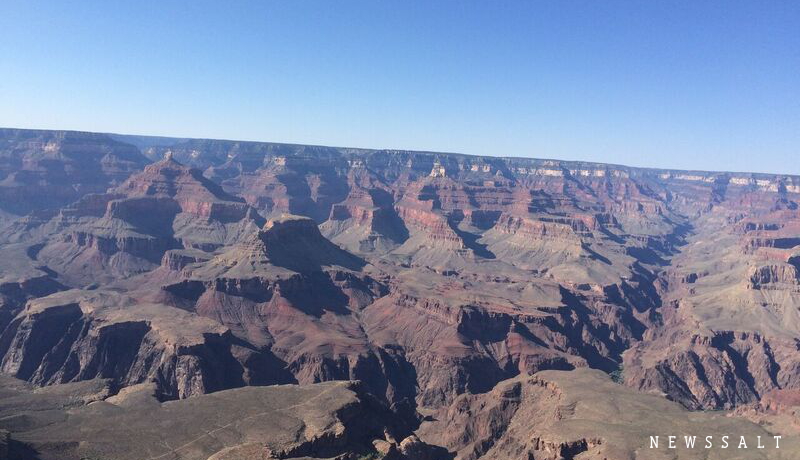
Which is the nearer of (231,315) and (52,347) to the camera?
(52,347)

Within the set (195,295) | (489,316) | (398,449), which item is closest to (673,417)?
(398,449)

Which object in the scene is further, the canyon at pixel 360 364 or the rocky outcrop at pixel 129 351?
the rocky outcrop at pixel 129 351

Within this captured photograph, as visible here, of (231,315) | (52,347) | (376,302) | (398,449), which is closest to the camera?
(398,449)

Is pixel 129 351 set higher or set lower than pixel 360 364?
higher

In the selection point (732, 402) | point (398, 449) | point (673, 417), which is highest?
point (673, 417)

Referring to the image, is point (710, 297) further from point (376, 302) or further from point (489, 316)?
point (376, 302)

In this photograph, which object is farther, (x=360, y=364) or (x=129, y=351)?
(x=360, y=364)

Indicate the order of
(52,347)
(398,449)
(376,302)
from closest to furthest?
(398,449) → (52,347) → (376,302)

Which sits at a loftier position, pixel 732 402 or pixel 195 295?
pixel 195 295

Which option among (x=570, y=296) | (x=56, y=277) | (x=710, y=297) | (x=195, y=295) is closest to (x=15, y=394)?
(x=195, y=295)

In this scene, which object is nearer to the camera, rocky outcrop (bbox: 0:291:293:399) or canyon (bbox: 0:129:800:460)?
canyon (bbox: 0:129:800:460)
